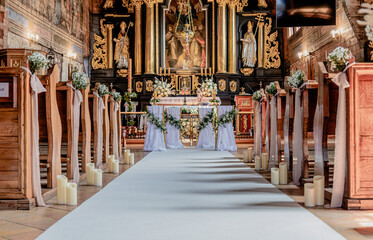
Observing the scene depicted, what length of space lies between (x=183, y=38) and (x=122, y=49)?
7.98 ft

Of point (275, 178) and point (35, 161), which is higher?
point (35, 161)

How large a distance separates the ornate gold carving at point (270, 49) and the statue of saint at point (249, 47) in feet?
1.80

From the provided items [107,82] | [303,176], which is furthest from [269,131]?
[107,82]

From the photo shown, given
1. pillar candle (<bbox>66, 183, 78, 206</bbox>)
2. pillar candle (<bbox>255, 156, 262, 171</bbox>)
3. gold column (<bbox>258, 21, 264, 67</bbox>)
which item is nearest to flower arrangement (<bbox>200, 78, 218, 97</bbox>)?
gold column (<bbox>258, 21, 264, 67</bbox>)

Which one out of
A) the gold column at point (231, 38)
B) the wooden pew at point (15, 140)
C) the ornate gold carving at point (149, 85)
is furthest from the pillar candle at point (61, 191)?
the gold column at point (231, 38)

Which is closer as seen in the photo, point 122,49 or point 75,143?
point 75,143

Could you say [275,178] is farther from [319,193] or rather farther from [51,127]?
[51,127]

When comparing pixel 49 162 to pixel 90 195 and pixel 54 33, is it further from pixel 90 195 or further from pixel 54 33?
pixel 54 33

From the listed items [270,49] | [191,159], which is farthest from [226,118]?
[270,49]

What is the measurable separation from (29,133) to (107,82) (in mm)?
13521

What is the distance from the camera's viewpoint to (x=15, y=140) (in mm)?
3912

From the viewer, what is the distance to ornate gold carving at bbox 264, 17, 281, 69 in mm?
17172

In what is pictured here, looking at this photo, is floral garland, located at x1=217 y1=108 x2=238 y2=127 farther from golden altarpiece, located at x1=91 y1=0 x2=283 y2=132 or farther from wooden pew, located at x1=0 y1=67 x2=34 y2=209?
wooden pew, located at x1=0 y1=67 x2=34 y2=209

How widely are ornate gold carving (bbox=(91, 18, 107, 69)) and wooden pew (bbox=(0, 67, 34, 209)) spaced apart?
1366cm
